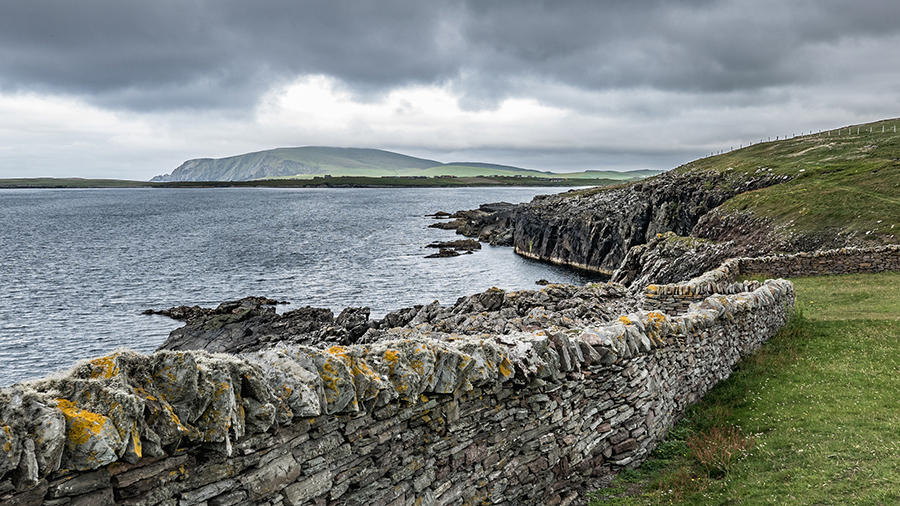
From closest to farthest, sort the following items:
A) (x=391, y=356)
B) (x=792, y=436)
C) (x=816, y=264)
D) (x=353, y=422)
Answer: (x=353, y=422)
(x=391, y=356)
(x=792, y=436)
(x=816, y=264)

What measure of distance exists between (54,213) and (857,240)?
17862 cm

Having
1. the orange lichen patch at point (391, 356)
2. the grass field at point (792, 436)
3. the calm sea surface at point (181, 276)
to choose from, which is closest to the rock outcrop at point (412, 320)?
the calm sea surface at point (181, 276)

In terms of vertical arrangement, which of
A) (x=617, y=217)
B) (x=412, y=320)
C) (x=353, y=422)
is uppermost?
(x=353, y=422)

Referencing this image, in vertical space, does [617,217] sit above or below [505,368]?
below

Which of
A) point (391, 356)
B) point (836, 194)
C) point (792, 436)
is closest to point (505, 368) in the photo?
point (391, 356)

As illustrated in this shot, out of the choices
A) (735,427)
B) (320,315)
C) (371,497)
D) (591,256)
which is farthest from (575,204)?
(371,497)

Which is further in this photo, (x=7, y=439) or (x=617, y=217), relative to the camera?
(x=617, y=217)

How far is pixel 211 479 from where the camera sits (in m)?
5.08

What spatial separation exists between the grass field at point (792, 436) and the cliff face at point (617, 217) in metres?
42.5

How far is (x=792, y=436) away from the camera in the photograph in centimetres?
941

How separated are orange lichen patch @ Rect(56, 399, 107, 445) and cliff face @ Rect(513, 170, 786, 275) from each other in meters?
57.0

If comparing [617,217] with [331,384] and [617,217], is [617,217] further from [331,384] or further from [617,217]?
[331,384]

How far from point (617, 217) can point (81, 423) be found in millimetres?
65949

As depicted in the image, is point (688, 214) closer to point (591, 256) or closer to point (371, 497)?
point (591, 256)
